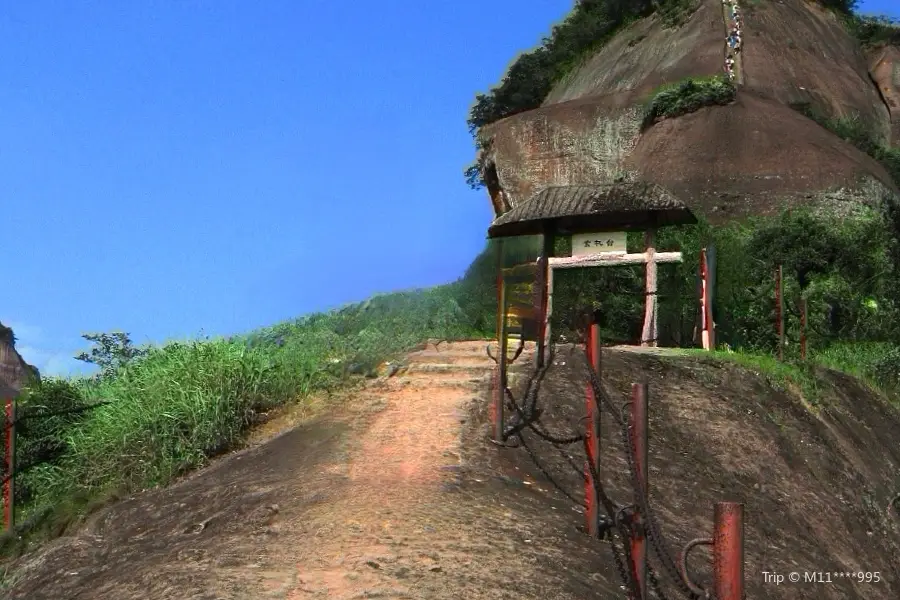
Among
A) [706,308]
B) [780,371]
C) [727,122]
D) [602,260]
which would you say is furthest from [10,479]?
[727,122]

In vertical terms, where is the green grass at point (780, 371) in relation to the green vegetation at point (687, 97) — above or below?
below

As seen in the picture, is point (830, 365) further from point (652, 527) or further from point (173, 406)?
point (652, 527)

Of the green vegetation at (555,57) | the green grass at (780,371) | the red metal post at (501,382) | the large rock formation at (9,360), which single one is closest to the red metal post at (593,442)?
the red metal post at (501,382)

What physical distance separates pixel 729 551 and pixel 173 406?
251 inches

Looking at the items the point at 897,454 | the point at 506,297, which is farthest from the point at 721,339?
the point at 506,297

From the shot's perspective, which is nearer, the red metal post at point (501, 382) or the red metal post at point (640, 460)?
the red metal post at point (640, 460)

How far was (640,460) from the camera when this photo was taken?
4.94m

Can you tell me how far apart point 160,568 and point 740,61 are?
2457cm

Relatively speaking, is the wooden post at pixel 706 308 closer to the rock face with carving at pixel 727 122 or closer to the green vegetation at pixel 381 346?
the green vegetation at pixel 381 346

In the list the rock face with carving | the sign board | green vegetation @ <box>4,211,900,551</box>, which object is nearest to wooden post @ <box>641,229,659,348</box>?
the sign board

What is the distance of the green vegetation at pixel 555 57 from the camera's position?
35750 mm

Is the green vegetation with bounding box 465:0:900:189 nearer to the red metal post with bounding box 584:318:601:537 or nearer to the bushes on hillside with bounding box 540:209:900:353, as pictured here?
the bushes on hillside with bounding box 540:209:900:353

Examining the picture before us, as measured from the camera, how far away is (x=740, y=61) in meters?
26.2

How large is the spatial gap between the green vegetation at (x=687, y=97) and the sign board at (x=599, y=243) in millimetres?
11588
